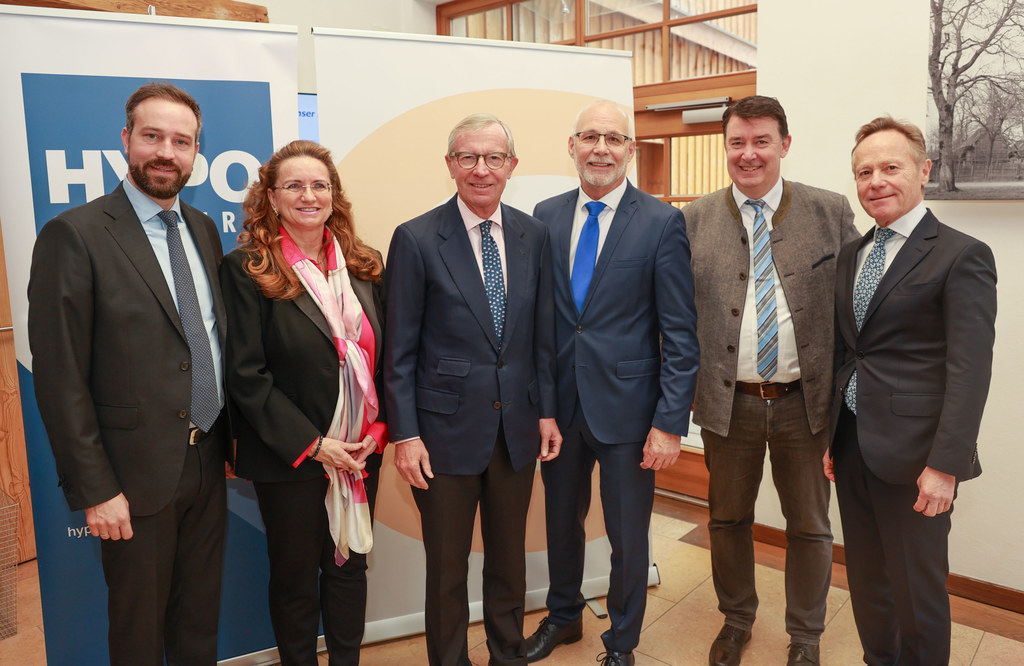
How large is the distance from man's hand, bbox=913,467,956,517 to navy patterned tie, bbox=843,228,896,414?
0.25 meters

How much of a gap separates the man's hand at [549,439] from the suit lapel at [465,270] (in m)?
0.34

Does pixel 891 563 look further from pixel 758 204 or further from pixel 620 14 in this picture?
pixel 620 14

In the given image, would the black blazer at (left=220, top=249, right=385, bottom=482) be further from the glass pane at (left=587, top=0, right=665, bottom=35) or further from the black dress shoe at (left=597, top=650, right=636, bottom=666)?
the glass pane at (left=587, top=0, right=665, bottom=35)

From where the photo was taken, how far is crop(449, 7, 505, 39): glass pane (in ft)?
15.9

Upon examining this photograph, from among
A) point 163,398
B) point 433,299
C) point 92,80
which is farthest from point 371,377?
point 92,80

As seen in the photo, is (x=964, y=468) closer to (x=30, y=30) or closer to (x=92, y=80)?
(x=92, y=80)

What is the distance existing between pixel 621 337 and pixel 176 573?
1.44 metres

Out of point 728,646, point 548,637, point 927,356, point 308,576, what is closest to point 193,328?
point 308,576

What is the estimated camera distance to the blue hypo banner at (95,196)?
87.4 inches

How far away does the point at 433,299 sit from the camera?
210 centimetres

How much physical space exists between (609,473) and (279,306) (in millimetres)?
1154

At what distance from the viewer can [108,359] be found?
178 centimetres

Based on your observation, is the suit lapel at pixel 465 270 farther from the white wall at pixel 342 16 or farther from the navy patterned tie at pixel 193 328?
the white wall at pixel 342 16

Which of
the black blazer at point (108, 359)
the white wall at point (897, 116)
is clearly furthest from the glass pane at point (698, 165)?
the black blazer at point (108, 359)
